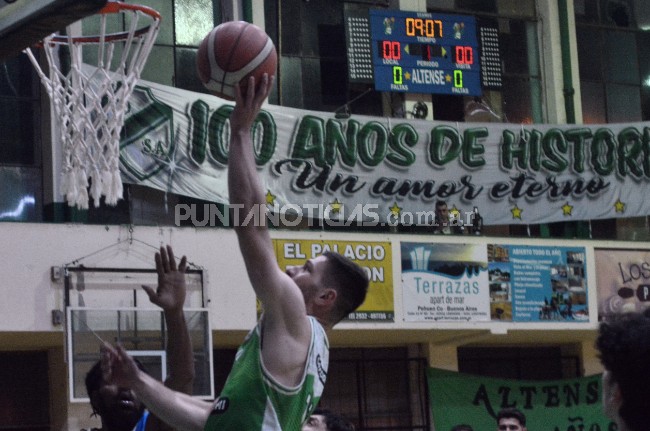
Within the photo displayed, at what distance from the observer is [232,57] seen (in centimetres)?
627

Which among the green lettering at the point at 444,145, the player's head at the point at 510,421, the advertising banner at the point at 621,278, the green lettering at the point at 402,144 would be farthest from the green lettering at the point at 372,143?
the player's head at the point at 510,421

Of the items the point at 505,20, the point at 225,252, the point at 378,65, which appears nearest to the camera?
the point at 225,252

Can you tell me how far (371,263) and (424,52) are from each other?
367 cm

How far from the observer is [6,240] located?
50.6ft

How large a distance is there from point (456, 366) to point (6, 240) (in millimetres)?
7712

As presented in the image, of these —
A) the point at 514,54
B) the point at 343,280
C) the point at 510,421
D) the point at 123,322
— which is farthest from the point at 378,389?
the point at 343,280

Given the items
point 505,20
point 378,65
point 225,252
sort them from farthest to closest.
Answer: point 505,20, point 378,65, point 225,252

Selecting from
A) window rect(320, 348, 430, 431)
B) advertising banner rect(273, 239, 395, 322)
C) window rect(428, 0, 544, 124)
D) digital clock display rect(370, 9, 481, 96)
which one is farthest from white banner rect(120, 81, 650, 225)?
window rect(320, 348, 430, 431)

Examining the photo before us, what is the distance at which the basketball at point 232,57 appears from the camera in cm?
609

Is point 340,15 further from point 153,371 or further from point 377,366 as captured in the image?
point 153,371

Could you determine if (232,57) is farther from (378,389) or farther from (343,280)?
(378,389)

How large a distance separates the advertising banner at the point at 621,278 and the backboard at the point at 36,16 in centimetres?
1247

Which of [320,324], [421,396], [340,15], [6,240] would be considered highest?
[340,15]

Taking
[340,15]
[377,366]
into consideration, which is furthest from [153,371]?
[340,15]
